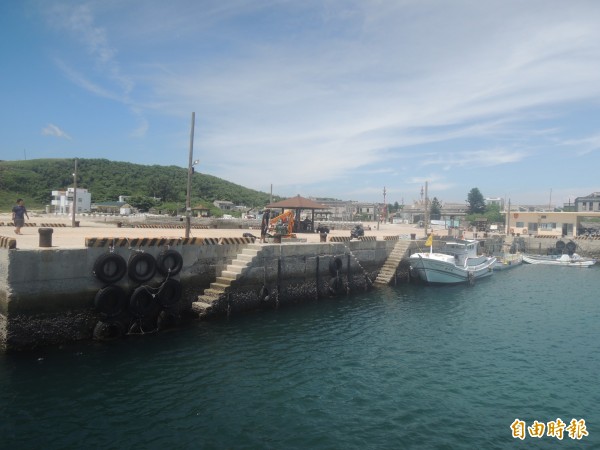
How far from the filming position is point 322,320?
18047 mm

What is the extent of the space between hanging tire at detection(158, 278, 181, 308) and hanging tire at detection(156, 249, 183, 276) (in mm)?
378

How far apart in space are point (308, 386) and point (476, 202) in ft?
361

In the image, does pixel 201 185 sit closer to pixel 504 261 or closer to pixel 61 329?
pixel 504 261

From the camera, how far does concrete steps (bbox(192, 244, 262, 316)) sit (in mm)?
16891

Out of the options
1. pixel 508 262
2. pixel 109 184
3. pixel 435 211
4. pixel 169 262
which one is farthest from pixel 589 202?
pixel 109 184

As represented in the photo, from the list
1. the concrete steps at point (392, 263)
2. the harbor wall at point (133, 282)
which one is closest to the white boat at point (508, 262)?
the concrete steps at point (392, 263)

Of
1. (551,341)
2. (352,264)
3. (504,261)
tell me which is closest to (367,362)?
(551,341)

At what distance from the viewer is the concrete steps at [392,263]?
90.9 ft

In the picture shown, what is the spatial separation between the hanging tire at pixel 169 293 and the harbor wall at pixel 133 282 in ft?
0.57

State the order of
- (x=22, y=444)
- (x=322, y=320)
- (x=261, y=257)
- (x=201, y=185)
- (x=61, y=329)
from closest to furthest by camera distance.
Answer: (x=22, y=444) < (x=61, y=329) < (x=322, y=320) < (x=261, y=257) < (x=201, y=185)

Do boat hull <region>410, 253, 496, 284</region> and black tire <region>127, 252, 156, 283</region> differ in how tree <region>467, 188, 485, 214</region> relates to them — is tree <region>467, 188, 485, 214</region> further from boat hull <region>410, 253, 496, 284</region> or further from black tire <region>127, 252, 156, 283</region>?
black tire <region>127, 252, 156, 283</region>

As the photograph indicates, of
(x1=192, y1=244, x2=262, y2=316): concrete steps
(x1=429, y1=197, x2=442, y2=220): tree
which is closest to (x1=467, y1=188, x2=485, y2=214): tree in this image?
(x1=429, y1=197, x2=442, y2=220): tree

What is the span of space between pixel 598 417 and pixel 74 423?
11.8 m

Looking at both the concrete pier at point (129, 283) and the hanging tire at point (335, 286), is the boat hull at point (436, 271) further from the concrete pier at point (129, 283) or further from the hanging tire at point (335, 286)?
the concrete pier at point (129, 283)
